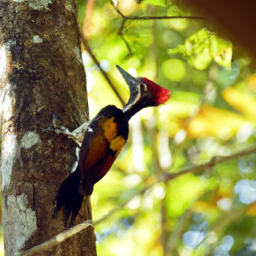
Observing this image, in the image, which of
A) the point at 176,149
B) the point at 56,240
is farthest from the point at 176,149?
the point at 56,240

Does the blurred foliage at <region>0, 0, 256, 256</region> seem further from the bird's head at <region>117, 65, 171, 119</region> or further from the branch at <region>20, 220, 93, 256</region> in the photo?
the branch at <region>20, 220, 93, 256</region>

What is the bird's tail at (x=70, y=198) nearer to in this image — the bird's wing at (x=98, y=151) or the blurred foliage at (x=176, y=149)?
the bird's wing at (x=98, y=151)

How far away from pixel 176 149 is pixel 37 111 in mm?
2534

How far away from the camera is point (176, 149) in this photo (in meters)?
4.26

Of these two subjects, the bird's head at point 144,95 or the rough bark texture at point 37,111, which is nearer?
the rough bark texture at point 37,111

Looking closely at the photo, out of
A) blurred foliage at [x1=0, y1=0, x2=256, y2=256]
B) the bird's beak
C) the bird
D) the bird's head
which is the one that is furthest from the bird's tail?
blurred foliage at [x1=0, y1=0, x2=256, y2=256]

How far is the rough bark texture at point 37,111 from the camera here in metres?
1.73

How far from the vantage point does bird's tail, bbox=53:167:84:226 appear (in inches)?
69.5

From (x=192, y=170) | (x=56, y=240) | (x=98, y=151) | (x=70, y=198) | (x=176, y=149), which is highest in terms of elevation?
(x=176, y=149)

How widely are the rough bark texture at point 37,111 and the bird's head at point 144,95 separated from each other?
2.95 ft

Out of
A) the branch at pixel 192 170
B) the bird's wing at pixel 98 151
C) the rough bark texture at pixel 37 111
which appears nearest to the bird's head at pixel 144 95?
the bird's wing at pixel 98 151

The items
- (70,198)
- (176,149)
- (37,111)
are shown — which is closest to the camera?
(70,198)

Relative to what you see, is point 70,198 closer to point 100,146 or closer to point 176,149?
point 100,146

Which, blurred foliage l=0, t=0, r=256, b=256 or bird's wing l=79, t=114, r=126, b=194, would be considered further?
blurred foliage l=0, t=0, r=256, b=256
